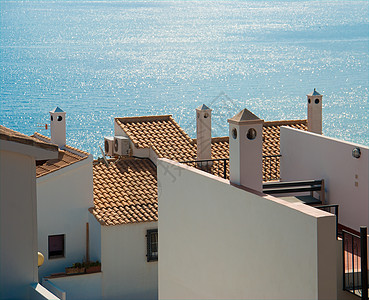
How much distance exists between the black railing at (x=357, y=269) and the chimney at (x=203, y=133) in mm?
10738

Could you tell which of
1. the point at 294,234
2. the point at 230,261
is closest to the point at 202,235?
the point at 230,261

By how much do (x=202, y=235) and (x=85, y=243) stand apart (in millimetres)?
10860

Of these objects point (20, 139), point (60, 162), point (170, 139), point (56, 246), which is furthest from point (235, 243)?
point (170, 139)

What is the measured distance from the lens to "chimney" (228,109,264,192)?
10344 millimetres

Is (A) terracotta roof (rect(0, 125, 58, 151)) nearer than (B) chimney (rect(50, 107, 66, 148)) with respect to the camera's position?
Yes

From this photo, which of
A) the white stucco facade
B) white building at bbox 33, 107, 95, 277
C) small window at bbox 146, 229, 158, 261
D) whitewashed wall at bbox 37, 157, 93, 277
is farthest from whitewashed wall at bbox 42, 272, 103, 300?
the white stucco facade

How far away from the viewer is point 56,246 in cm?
2189

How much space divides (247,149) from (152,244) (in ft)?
38.4

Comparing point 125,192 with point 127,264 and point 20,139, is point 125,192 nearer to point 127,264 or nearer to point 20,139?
point 127,264

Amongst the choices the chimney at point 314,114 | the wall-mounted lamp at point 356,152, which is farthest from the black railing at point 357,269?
the chimney at point 314,114

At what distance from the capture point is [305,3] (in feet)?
562

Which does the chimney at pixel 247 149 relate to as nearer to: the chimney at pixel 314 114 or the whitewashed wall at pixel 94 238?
the chimney at pixel 314 114

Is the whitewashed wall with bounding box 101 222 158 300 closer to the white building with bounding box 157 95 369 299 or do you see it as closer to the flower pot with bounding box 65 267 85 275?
the flower pot with bounding box 65 267 85 275

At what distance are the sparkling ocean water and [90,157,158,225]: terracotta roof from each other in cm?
3402
